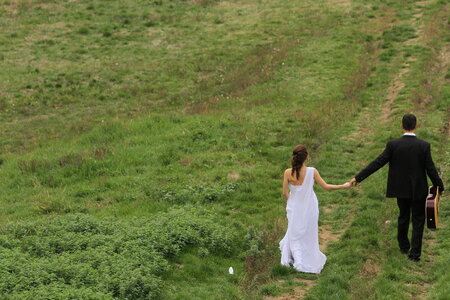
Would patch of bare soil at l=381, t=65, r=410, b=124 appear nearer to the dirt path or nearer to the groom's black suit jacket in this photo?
the dirt path

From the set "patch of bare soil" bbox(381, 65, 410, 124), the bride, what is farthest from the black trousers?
"patch of bare soil" bbox(381, 65, 410, 124)

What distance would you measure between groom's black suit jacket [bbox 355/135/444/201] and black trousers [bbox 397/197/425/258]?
9.0 inches

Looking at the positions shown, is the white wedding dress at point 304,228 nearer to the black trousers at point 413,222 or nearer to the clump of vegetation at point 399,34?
the black trousers at point 413,222

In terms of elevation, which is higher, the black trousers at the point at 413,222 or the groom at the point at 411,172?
the groom at the point at 411,172

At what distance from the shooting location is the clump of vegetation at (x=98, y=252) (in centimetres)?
1084

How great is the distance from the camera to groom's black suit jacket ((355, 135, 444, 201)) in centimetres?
1197

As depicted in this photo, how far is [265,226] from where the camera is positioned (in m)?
14.7

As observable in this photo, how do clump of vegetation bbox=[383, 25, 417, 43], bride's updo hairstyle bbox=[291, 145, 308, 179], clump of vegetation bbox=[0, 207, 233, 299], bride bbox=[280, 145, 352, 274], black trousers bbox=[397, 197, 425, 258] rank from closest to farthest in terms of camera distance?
clump of vegetation bbox=[0, 207, 233, 299] → bride's updo hairstyle bbox=[291, 145, 308, 179] → black trousers bbox=[397, 197, 425, 258] → bride bbox=[280, 145, 352, 274] → clump of vegetation bbox=[383, 25, 417, 43]

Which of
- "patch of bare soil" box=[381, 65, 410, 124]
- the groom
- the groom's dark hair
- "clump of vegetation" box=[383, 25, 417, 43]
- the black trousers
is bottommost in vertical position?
"patch of bare soil" box=[381, 65, 410, 124]

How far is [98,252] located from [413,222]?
6.02m

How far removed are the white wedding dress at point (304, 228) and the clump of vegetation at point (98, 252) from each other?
1.75 m

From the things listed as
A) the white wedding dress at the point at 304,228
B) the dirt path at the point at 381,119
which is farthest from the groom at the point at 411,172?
the white wedding dress at the point at 304,228

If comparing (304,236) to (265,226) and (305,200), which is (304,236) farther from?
(265,226)

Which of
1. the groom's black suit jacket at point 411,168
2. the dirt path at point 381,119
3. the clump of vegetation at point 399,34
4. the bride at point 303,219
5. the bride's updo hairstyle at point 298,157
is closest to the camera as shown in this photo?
the dirt path at point 381,119
